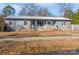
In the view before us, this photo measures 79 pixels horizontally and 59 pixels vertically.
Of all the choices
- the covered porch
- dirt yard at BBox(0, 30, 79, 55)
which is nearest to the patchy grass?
dirt yard at BBox(0, 30, 79, 55)

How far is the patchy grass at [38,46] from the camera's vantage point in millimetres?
3645

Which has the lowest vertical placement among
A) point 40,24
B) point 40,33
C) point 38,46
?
point 38,46

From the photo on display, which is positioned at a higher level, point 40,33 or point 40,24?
point 40,24

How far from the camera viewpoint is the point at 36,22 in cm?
367

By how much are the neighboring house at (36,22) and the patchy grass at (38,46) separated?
0.50 ft

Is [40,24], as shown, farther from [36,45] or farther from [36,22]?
[36,45]

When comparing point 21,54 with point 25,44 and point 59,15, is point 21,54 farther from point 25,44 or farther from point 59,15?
point 59,15

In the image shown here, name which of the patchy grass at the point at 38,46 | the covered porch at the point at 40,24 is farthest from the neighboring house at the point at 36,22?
the patchy grass at the point at 38,46

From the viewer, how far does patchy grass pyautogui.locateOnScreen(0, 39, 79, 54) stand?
3.64m

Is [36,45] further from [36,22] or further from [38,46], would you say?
[36,22]

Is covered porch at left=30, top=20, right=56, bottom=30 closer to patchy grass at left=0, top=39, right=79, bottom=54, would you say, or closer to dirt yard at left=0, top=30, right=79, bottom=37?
dirt yard at left=0, top=30, right=79, bottom=37

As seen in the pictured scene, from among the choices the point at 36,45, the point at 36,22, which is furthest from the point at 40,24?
the point at 36,45

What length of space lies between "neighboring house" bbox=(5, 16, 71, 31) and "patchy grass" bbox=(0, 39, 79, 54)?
153mm

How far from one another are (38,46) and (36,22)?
0.86ft
